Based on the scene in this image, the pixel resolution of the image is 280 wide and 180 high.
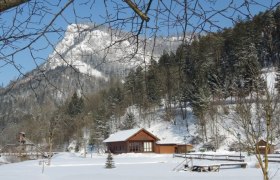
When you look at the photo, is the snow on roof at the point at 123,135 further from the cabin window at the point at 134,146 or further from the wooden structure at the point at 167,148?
the wooden structure at the point at 167,148

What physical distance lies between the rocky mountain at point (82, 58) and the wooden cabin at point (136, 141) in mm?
57184

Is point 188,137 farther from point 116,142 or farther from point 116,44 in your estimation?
point 116,44

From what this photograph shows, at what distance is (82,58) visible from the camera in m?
3.04

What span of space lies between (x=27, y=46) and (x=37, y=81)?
24cm

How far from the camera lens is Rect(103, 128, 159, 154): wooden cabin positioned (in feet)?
199

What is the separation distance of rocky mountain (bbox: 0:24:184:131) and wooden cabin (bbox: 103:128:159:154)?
188ft

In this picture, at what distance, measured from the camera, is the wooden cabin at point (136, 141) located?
6078 cm

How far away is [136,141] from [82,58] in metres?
58.9

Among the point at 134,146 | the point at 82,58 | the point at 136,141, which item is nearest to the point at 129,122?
the point at 134,146

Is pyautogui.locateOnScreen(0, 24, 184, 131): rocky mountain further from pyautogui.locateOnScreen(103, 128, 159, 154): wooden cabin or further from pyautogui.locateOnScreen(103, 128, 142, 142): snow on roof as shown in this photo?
pyautogui.locateOnScreen(103, 128, 142, 142): snow on roof

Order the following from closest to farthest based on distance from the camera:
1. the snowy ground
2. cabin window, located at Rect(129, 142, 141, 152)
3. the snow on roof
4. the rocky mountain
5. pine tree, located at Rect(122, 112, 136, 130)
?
the rocky mountain
the snowy ground
the snow on roof
cabin window, located at Rect(129, 142, 141, 152)
pine tree, located at Rect(122, 112, 136, 130)

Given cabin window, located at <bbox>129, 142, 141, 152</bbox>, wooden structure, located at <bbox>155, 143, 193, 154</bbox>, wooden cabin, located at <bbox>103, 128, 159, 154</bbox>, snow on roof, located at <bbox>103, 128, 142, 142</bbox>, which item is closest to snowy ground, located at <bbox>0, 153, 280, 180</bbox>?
snow on roof, located at <bbox>103, 128, 142, 142</bbox>

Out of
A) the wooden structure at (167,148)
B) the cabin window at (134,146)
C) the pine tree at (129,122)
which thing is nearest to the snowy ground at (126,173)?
the cabin window at (134,146)

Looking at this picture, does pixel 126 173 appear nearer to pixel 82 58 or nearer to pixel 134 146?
pixel 82 58
